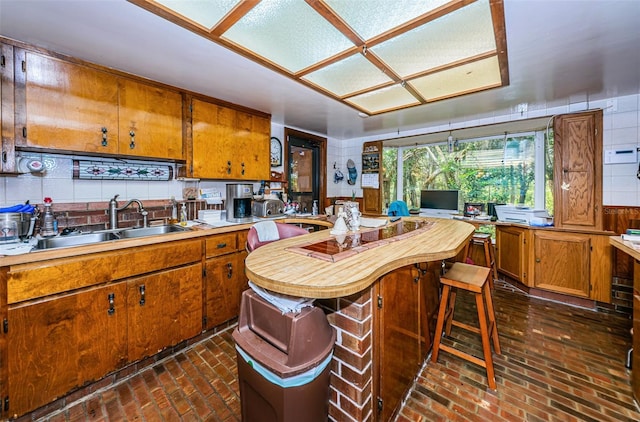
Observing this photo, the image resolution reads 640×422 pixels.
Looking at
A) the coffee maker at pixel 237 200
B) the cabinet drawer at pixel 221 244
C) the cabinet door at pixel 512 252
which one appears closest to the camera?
the cabinet drawer at pixel 221 244

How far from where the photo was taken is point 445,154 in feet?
14.1

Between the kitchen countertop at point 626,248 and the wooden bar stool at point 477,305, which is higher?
the kitchen countertop at point 626,248

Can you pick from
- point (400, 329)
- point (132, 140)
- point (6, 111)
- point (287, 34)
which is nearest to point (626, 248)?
point (400, 329)

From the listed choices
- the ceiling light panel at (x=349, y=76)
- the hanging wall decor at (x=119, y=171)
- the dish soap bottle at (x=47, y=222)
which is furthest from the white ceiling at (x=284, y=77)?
the dish soap bottle at (x=47, y=222)

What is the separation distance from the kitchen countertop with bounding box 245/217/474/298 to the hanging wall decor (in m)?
1.80

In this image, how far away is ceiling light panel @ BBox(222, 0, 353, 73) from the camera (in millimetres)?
1451

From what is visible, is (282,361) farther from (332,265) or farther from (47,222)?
(47,222)

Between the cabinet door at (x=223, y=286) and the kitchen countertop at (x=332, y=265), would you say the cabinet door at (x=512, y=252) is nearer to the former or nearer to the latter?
the kitchen countertop at (x=332, y=265)

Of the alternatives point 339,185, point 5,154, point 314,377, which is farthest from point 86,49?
point 339,185

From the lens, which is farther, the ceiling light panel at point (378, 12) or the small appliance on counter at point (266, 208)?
the small appliance on counter at point (266, 208)

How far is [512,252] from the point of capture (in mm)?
3363

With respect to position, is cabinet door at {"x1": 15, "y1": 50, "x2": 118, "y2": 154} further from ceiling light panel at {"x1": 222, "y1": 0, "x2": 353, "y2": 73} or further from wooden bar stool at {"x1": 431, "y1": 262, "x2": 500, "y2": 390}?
wooden bar stool at {"x1": 431, "y1": 262, "x2": 500, "y2": 390}

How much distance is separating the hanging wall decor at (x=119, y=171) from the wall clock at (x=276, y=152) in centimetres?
138

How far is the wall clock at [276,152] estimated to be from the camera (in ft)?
12.2
